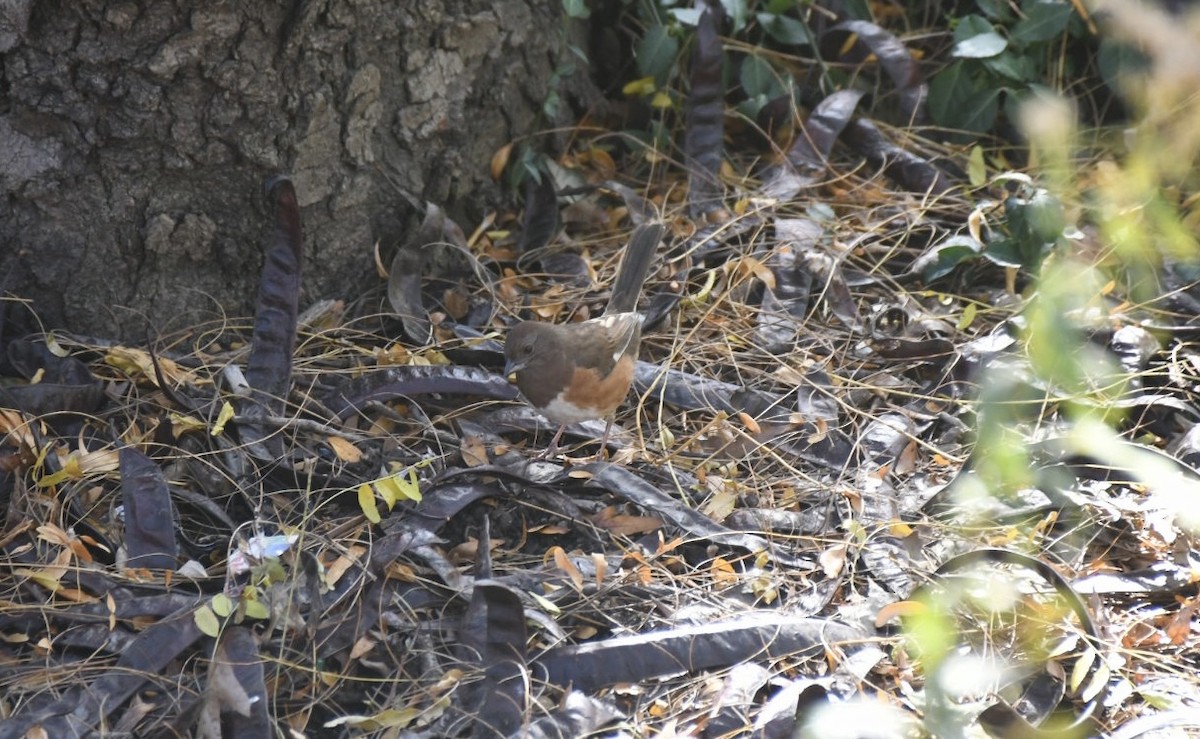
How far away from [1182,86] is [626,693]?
1.82m

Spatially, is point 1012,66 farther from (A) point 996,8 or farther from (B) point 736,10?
(B) point 736,10

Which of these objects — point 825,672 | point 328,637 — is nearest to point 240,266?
point 328,637

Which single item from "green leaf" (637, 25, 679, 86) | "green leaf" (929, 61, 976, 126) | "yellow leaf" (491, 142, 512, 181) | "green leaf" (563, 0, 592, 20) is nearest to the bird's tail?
"yellow leaf" (491, 142, 512, 181)

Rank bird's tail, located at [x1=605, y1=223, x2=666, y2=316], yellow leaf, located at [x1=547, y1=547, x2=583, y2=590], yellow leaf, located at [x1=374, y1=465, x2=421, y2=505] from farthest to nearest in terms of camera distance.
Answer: bird's tail, located at [x1=605, y1=223, x2=666, y2=316] → yellow leaf, located at [x1=374, y1=465, x2=421, y2=505] → yellow leaf, located at [x1=547, y1=547, x2=583, y2=590]

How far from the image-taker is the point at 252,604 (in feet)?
8.28

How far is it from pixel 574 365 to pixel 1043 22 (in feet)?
8.03

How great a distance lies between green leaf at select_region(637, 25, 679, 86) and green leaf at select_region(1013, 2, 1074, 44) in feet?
4.30

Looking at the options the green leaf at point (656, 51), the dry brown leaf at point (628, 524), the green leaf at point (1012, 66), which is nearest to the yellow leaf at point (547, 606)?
the dry brown leaf at point (628, 524)

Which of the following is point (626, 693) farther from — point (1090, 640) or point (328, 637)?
point (1090, 640)

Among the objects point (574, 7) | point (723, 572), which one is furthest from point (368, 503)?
point (574, 7)

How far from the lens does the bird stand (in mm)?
3188

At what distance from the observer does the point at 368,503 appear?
2822mm

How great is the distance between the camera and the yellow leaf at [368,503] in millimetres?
2814

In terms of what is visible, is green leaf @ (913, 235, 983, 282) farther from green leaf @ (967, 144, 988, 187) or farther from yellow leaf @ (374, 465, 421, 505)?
yellow leaf @ (374, 465, 421, 505)
